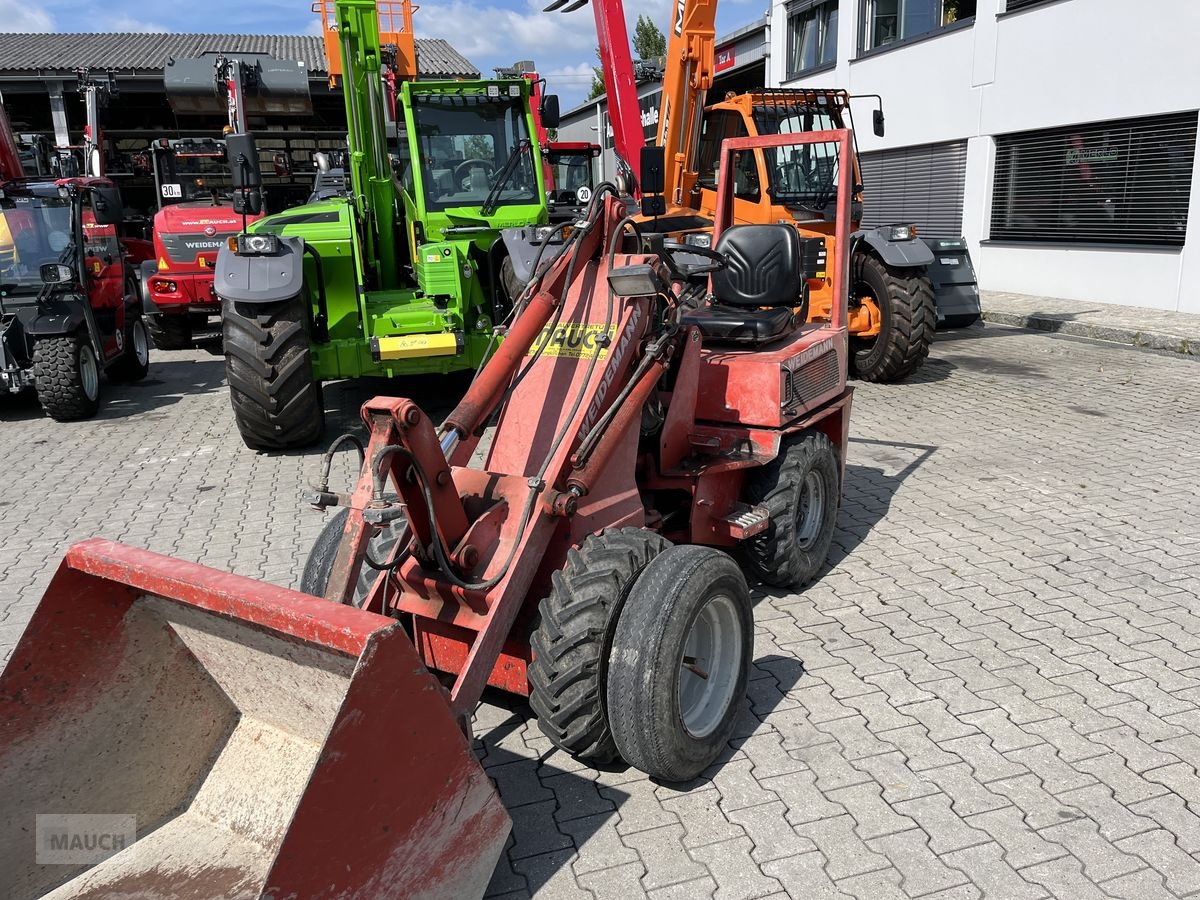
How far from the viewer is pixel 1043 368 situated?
9.84 metres

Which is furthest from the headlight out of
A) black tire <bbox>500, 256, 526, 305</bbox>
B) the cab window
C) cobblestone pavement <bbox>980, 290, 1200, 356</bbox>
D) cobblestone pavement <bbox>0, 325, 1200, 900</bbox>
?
cobblestone pavement <bbox>980, 290, 1200, 356</bbox>

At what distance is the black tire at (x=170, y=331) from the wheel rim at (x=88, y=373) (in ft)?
9.98


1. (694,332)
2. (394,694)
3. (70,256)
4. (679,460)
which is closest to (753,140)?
(694,332)

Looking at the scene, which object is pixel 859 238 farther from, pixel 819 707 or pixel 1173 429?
pixel 819 707

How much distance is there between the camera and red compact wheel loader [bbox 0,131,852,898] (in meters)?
2.36

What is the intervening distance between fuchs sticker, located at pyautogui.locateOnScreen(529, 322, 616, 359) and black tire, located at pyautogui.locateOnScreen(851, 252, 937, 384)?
570 centimetres

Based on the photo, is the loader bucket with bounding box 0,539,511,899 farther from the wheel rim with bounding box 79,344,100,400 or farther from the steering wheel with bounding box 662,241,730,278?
the wheel rim with bounding box 79,344,100,400

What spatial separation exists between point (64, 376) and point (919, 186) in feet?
45.3

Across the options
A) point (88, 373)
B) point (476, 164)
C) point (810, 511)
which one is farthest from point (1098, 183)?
point (88, 373)

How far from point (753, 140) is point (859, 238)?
12.4ft

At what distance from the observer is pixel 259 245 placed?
275 inches

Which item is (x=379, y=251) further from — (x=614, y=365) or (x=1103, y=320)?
(x=1103, y=320)

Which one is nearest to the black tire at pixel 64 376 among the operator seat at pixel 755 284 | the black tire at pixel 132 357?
the black tire at pixel 132 357

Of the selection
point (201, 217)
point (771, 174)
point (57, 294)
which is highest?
point (771, 174)
